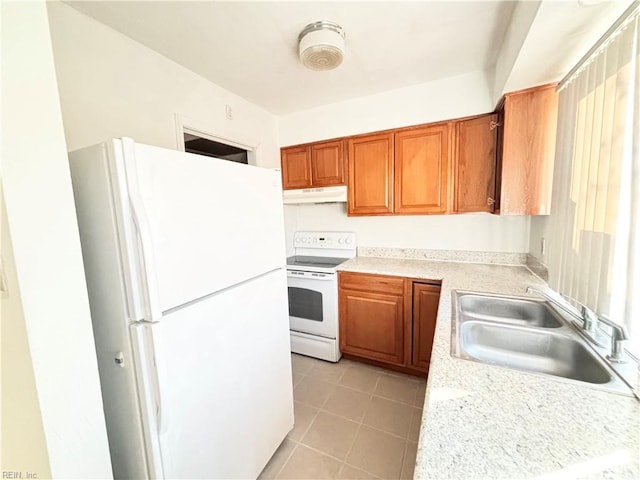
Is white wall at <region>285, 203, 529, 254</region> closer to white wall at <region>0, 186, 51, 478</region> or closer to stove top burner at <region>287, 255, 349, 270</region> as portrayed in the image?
stove top burner at <region>287, 255, 349, 270</region>

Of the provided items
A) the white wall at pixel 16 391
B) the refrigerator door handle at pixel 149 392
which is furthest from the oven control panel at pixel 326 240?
the white wall at pixel 16 391

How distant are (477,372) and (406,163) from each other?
1.82m

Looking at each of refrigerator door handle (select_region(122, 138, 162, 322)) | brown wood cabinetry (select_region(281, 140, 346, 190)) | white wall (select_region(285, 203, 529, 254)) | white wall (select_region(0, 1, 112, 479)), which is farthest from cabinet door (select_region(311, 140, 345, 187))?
white wall (select_region(0, 1, 112, 479))

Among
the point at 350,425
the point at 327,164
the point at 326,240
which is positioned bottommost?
the point at 350,425

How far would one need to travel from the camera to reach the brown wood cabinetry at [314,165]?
8.51 ft

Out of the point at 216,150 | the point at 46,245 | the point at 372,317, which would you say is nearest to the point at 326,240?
the point at 372,317

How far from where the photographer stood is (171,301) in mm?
Answer: 941

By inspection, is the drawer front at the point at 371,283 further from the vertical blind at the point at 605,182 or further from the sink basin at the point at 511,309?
the vertical blind at the point at 605,182

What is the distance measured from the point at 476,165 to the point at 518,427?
6.26 ft

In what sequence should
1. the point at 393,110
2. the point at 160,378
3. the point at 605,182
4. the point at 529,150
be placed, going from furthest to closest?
the point at 393,110, the point at 529,150, the point at 605,182, the point at 160,378

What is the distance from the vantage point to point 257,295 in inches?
52.7

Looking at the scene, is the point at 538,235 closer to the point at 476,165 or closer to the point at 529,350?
the point at 476,165

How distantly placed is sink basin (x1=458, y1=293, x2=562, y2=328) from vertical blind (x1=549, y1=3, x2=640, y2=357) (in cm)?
15

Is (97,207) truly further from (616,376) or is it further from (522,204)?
(522,204)
